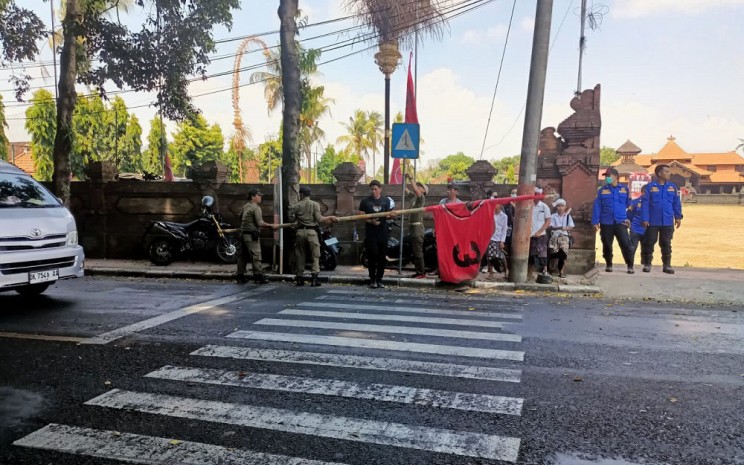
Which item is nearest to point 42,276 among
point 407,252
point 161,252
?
point 161,252

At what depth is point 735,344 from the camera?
564 cm

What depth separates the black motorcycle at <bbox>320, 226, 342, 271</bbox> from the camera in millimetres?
11541

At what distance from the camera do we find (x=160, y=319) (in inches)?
266

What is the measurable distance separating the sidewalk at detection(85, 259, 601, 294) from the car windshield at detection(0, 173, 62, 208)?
349cm

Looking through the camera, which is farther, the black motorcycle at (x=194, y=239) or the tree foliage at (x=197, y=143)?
the tree foliage at (x=197, y=143)

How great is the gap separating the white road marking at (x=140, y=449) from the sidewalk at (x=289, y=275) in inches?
271

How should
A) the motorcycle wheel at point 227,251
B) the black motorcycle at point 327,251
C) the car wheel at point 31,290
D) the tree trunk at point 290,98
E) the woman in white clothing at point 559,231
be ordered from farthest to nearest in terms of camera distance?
1. the motorcycle wheel at point 227,251
2. the black motorcycle at point 327,251
3. the tree trunk at point 290,98
4. the woman in white clothing at point 559,231
5. the car wheel at point 31,290

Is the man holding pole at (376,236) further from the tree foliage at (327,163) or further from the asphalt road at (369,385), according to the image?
the tree foliage at (327,163)

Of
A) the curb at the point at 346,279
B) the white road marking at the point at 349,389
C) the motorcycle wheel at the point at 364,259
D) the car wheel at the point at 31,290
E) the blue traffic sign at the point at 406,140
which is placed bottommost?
the white road marking at the point at 349,389

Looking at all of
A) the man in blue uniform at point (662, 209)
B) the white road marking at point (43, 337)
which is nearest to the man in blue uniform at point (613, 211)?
the man in blue uniform at point (662, 209)

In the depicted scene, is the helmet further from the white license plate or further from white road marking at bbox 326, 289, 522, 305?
the white license plate

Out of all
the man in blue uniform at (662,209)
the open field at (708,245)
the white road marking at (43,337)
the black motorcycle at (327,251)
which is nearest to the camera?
the white road marking at (43,337)

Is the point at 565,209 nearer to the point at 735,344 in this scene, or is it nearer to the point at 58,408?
Result: the point at 735,344

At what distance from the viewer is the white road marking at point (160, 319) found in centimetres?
579
